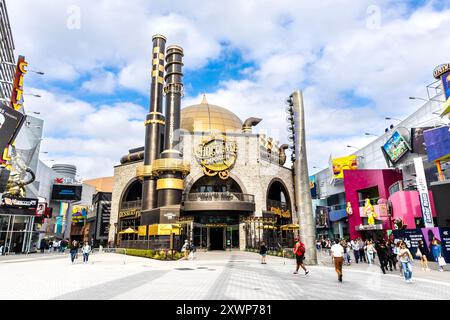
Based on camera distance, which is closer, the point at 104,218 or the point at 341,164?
the point at 104,218

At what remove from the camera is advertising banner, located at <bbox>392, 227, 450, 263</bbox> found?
1968 centimetres

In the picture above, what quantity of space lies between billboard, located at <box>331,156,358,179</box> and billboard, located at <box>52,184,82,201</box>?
69024 millimetres

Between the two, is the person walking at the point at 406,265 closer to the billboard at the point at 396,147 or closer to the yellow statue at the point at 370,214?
the yellow statue at the point at 370,214

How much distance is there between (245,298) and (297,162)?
51.0ft

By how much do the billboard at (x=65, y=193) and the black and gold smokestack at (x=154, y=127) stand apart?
5650 centimetres

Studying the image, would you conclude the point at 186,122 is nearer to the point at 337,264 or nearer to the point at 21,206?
the point at 21,206

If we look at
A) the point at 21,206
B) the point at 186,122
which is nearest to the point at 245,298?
the point at 21,206

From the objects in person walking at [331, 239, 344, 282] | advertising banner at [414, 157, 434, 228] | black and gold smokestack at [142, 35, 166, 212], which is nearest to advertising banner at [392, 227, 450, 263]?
advertising banner at [414, 157, 434, 228]

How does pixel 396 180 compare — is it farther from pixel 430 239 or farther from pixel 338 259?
pixel 338 259

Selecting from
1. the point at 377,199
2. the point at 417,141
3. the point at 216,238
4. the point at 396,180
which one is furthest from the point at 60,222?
the point at 417,141

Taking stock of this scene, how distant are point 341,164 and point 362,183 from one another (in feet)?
54.5

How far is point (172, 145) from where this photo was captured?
40125 millimetres
